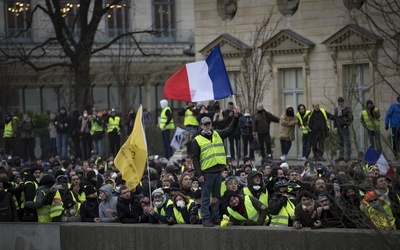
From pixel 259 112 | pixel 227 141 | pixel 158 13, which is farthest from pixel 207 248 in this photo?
pixel 158 13

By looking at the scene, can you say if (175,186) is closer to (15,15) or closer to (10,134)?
(10,134)

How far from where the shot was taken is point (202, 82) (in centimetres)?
2212

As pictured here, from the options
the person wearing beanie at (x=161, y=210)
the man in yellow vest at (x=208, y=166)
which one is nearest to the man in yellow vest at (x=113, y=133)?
the person wearing beanie at (x=161, y=210)

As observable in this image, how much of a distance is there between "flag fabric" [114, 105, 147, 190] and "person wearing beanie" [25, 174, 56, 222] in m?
1.32

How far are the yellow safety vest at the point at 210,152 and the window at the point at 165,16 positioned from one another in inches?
1749

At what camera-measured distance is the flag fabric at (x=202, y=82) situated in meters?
21.6

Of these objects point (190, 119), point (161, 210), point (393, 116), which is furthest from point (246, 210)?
point (190, 119)

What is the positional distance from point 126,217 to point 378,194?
6.75 meters

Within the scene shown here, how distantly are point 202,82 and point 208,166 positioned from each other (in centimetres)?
278

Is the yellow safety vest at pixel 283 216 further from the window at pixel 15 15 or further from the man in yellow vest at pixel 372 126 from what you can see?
the window at pixel 15 15

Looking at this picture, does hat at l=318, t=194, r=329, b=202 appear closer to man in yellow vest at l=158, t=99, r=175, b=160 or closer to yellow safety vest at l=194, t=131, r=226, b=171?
yellow safety vest at l=194, t=131, r=226, b=171

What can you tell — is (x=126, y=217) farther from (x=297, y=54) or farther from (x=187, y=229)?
(x=297, y=54)

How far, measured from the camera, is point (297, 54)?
38250 mm

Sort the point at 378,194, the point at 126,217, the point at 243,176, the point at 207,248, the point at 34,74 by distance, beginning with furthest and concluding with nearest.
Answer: the point at 34,74 → the point at 243,176 → the point at 126,217 → the point at 207,248 → the point at 378,194
